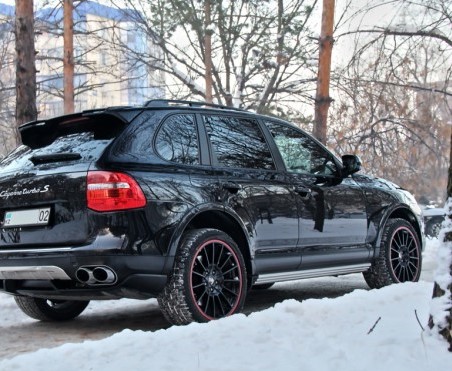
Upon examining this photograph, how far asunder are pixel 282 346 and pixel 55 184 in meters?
2.03

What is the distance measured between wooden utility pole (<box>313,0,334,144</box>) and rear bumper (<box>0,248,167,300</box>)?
9343 millimetres

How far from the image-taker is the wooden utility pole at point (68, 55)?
688 inches

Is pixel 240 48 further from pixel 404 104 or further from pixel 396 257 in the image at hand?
pixel 396 257

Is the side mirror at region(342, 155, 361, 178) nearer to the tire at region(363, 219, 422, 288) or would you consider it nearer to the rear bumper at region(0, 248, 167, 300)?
the tire at region(363, 219, 422, 288)

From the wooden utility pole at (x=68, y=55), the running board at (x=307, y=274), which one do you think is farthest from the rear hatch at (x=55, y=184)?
the wooden utility pole at (x=68, y=55)

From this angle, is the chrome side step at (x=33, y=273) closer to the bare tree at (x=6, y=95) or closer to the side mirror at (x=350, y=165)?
the side mirror at (x=350, y=165)

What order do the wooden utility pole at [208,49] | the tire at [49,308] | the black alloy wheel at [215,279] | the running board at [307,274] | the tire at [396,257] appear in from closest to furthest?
the black alloy wheel at [215,279], the running board at [307,274], the tire at [49,308], the tire at [396,257], the wooden utility pole at [208,49]

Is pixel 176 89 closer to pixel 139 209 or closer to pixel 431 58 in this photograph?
pixel 431 58

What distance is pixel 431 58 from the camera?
33.4 ft

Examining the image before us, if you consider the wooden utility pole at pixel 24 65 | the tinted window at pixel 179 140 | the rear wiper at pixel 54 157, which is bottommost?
the rear wiper at pixel 54 157

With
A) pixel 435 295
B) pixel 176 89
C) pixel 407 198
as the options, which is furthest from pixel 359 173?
pixel 176 89

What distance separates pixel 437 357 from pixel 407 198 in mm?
4159

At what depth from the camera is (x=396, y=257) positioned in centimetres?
675

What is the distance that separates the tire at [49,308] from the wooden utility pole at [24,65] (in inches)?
218
